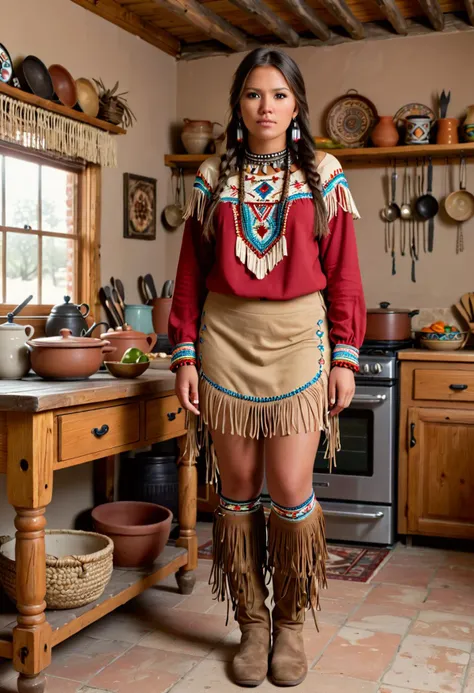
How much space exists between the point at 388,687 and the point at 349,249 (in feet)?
3.99

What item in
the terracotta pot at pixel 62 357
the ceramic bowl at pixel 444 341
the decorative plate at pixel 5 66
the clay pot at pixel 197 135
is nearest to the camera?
the terracotta pot at pixel 62 357

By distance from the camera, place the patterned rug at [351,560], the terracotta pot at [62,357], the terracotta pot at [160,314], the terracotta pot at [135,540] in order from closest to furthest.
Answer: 1. the terracotta pot at [62,357]
2. the terracotta pot at [135,540]
3. the patterned rug at [351,560]
4. the terracotta pot at [160,314]

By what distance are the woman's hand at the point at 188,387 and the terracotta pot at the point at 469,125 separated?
2.41 meters

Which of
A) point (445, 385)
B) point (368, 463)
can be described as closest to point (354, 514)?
point (368, 463)

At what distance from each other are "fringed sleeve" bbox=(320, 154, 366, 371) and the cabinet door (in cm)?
160

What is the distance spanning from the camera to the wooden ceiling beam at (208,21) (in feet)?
12.5

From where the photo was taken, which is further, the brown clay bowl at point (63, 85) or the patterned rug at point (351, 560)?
the brown clay bowl at point (63, 85)

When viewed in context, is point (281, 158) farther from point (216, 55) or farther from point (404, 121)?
point (216, 55)

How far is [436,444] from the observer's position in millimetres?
3771

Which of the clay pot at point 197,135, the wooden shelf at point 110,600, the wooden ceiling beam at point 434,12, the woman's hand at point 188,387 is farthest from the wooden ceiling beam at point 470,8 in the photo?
the wooden shelf at point 110,600

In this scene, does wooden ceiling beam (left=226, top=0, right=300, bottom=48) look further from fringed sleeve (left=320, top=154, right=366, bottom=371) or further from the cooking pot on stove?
fringed sleeve (left=320, top=154, right=366, bottom=371)

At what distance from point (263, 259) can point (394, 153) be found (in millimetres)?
2198

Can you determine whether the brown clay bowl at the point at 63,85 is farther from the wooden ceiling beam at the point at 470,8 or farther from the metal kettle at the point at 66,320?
the wooden ceiling beam at the point at 470,8

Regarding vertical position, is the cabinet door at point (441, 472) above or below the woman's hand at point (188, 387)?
below
